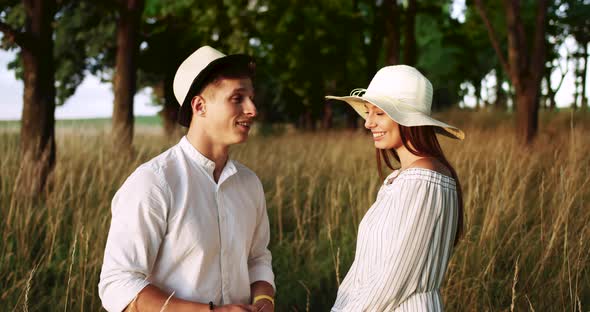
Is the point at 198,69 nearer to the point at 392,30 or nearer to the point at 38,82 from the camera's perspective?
the point at 38,82

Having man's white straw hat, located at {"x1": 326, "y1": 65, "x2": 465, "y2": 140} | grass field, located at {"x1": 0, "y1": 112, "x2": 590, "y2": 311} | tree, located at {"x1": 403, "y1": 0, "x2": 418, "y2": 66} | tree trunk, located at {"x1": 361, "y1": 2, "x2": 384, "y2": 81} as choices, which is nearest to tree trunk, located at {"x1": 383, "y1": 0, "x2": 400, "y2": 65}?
tree, located at {"x1": 403, "y1": 0, "x2": 418, "y2": 66}

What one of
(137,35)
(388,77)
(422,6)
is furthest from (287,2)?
(388,77)

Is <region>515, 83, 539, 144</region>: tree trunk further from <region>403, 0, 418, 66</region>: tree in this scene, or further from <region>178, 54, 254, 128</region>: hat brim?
<region>178, 54, 254, 128</region>: hat brim

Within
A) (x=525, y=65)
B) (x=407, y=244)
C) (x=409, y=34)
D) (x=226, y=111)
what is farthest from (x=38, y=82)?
(x=409, y=34)

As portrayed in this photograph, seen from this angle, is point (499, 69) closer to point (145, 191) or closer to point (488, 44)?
point (488, 44)

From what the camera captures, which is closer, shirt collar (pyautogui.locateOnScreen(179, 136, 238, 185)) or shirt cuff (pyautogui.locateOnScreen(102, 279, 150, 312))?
shirt cuff (pyautogui.locateOnScreen(102, 279, 150, 312))

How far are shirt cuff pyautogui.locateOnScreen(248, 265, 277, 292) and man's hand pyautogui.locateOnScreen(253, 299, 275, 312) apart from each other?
4.7 inches

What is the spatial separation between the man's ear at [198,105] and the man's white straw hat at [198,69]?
0.09 ft

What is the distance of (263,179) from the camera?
22.9 ft

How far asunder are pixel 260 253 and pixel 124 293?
66cm

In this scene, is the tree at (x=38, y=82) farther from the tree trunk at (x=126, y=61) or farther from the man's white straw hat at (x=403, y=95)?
the man's white straw hat at (x=403, y=95)

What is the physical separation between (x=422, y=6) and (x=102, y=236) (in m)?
16.9

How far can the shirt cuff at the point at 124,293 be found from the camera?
1.99m

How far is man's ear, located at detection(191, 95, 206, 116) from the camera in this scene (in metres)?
2.28
